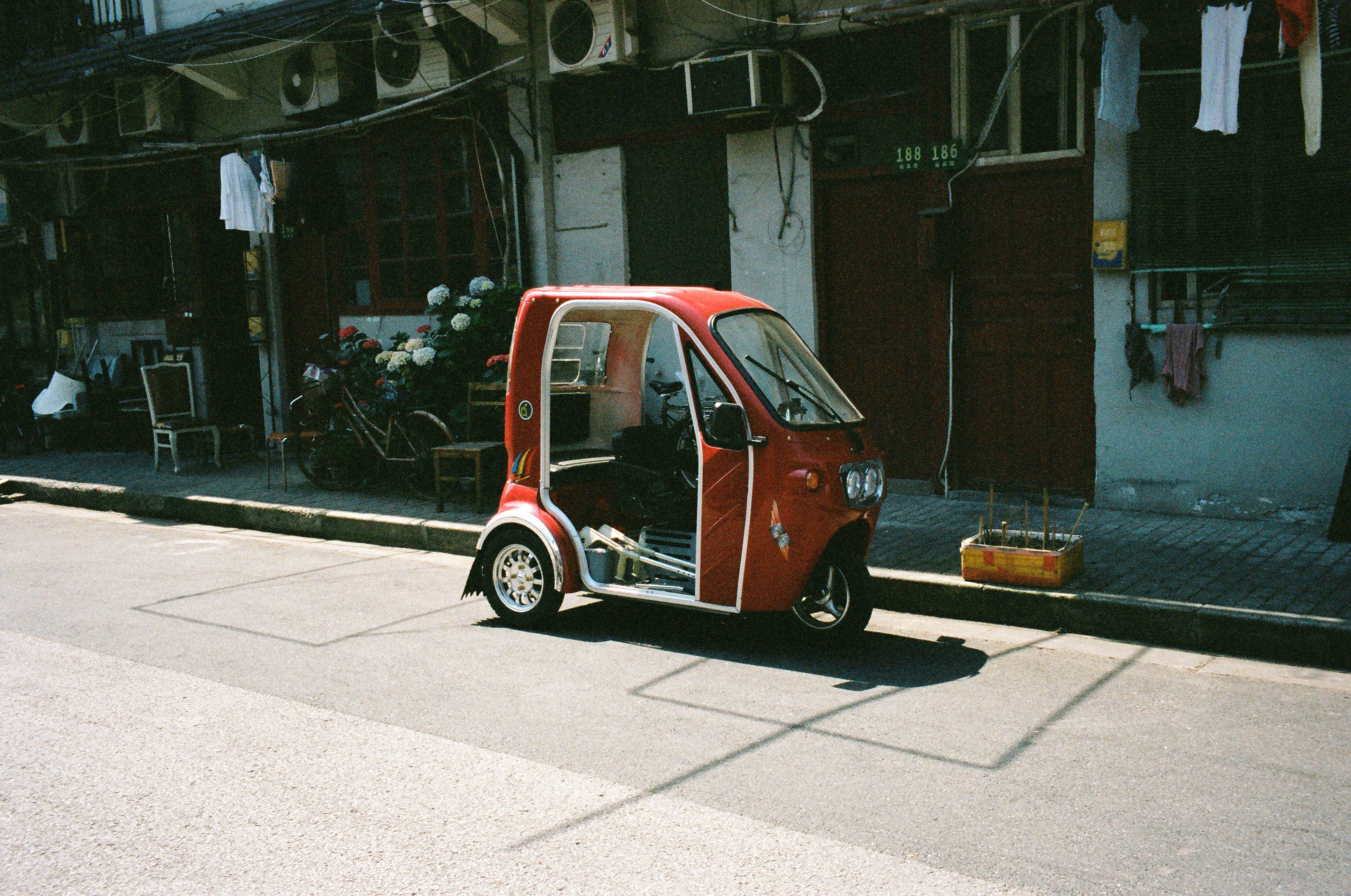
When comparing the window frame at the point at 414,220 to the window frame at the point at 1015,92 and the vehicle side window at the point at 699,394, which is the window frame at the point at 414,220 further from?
the vehicle side window at the point at 699,394

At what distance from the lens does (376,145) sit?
13469mm

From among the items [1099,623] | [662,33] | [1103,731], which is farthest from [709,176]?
[1103,731]

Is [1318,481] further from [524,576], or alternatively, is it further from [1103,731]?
[524,576]

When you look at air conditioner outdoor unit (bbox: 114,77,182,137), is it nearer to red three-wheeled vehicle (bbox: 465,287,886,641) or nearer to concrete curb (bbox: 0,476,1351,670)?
concrete curb (bbox: 0,476,1351,670)

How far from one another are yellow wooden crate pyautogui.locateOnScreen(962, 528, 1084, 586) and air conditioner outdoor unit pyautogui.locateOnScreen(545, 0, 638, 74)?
20.1 ft

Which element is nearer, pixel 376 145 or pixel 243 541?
pixel 243 541

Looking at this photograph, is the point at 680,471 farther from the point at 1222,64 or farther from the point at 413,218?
the point at 413,218

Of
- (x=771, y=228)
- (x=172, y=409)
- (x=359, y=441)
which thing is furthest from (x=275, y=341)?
(x=771, y=228)

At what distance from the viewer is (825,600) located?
6.09 meters

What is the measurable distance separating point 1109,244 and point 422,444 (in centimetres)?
627

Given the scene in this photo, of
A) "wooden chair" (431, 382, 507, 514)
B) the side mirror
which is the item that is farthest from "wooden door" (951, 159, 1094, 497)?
the side mirror

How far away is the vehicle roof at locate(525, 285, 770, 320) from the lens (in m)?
6.21

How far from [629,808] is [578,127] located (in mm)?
8915

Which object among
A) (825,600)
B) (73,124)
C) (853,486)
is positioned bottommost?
(825,600)
